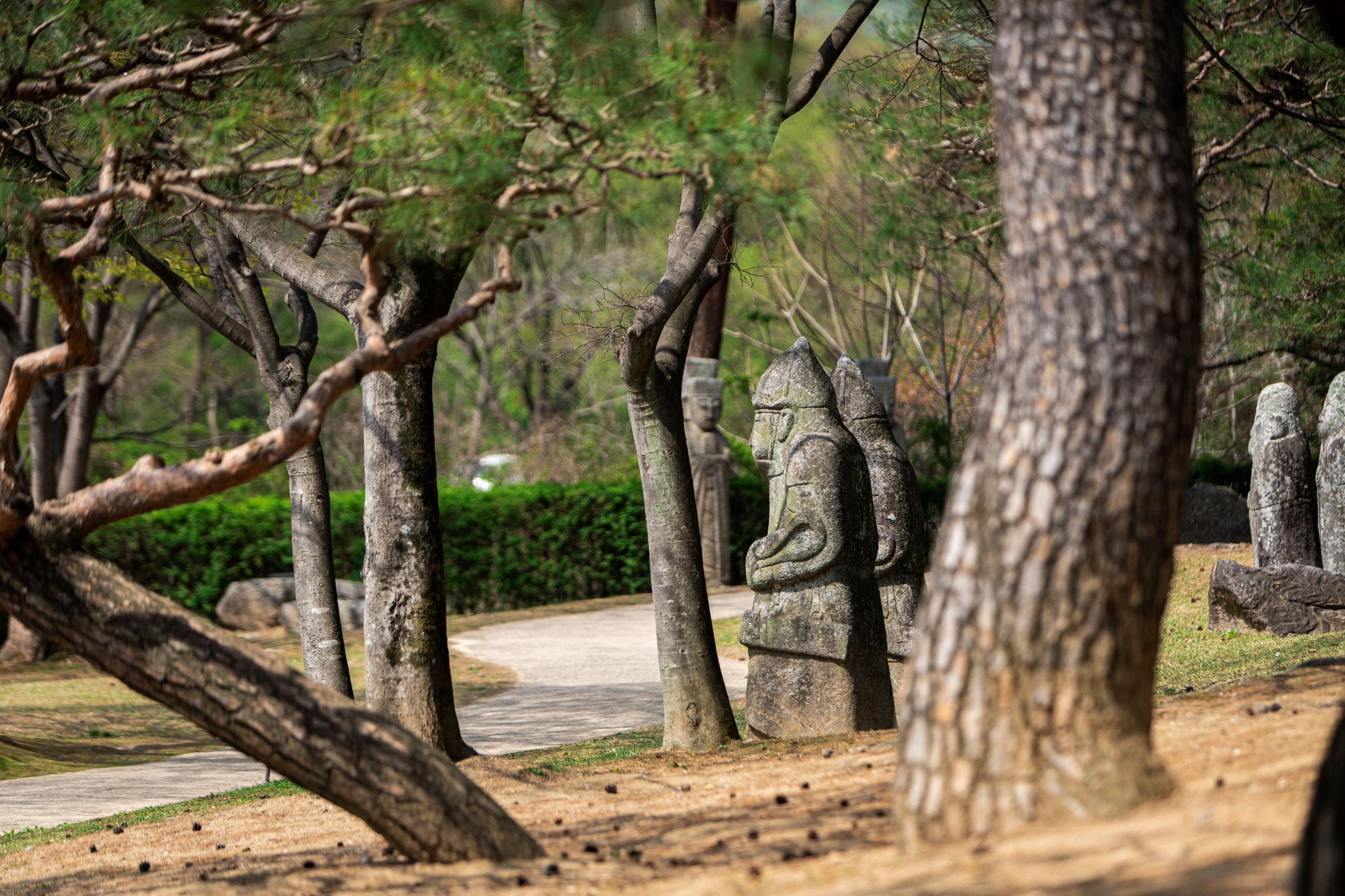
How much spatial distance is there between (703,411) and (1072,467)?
1564cm

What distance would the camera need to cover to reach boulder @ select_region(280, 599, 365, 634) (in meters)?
16.2

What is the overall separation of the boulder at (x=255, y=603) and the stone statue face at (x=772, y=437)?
11.0m

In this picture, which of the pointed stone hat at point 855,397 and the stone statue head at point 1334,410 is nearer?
the pointed stone hat at point 855,397

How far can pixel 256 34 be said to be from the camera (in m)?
4.98

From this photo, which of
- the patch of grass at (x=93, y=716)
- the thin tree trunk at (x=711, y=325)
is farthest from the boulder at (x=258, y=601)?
the thin tree trunk at (x=711, y=325)

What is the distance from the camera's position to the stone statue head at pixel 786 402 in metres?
7.14

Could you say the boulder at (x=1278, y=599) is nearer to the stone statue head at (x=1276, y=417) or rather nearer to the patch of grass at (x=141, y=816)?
the stone statue head at (x=1276, y=417)

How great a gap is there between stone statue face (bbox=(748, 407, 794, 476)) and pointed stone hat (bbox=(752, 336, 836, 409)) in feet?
0.16

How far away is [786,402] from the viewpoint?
284 inches

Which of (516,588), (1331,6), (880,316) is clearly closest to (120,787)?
(1331,6)

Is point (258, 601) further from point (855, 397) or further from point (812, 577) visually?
point (812, 577)

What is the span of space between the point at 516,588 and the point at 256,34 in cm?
1422

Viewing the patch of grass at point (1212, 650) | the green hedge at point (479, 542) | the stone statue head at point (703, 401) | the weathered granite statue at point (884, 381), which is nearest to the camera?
the patch of grass at point (1212, 650)

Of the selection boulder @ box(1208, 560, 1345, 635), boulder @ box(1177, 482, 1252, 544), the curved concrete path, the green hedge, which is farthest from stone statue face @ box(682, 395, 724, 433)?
boulder @ box(1208, 560, 1345, 635)
